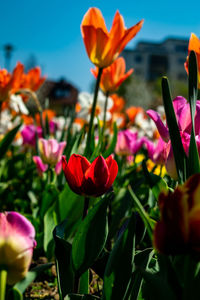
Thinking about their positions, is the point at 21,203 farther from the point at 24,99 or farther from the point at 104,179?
the point at 104,179

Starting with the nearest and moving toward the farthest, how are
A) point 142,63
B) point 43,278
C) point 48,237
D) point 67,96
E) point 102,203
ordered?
point 102,203
point 48,237
point 43,278
point 67,96
point 142,63

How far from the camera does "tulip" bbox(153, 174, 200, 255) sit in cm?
42

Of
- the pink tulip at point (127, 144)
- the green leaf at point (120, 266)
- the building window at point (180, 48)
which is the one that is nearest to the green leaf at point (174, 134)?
the green leaf at point (120, 266)

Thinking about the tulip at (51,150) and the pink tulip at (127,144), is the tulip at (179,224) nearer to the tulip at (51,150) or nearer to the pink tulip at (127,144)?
the tulip at (51,150)

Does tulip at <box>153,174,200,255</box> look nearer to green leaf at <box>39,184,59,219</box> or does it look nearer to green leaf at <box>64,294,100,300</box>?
green leaf at <box>64,294,100,300</box>

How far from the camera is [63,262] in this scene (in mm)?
701

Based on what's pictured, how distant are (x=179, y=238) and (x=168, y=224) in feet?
0.07

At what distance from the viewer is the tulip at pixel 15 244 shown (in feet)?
1.52

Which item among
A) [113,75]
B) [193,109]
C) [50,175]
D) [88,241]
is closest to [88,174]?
→ [88,241]

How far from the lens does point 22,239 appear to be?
469 mm

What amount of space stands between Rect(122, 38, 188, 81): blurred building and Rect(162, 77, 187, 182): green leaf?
61195mm

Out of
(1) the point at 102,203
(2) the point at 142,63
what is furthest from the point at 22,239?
(2) the point at 142,63

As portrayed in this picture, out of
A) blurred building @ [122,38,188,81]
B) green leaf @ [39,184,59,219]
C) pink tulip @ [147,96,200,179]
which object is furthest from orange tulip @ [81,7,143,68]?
blurred building @ [122,38,188,81]

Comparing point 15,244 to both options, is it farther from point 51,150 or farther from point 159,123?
point 51,150
